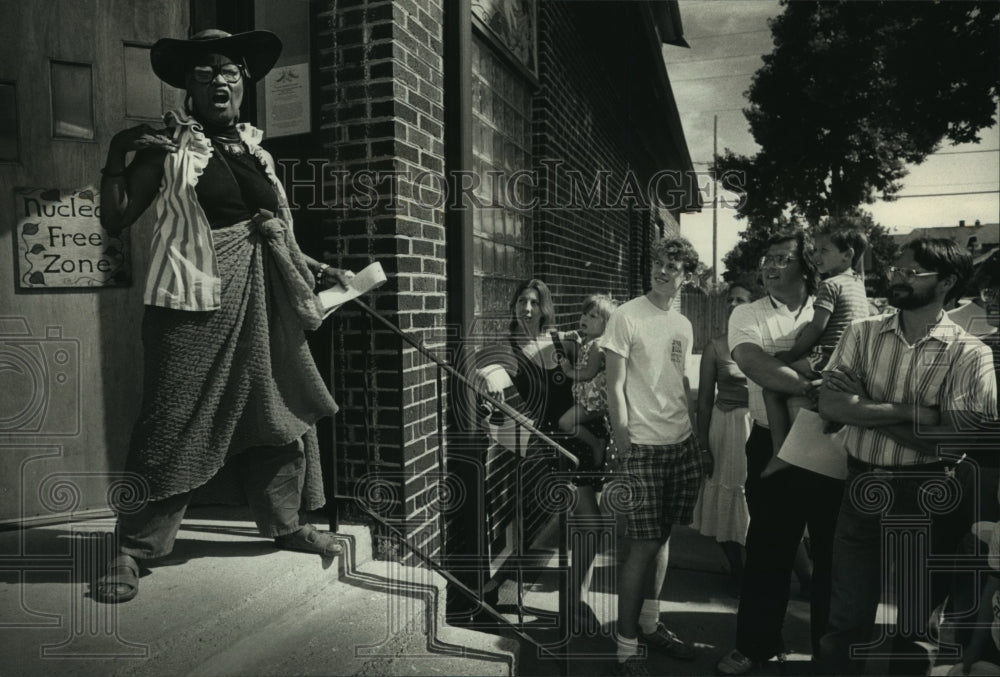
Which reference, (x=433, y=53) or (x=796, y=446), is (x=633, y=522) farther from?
(x=433, y=53)

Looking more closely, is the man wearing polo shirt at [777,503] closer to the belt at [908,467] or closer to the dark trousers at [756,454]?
the dark trousers at [756,454]

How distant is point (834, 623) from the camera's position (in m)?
2.87

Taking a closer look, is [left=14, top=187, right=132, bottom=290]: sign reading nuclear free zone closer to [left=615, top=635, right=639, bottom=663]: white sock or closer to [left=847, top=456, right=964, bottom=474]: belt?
[left=615, top=635, right=639, bottom=663]: white sock

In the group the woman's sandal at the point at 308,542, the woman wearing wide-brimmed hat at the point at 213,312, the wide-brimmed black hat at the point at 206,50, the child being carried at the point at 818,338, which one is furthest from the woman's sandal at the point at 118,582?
the child being carried at the point at 818,338

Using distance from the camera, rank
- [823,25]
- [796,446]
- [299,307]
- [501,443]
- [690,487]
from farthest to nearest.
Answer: [823,25] < [501,443] < [690,487] < [796,446] < [299,307]

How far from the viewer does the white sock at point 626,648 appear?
3.19 m

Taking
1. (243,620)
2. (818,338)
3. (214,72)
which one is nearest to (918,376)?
(818,338)

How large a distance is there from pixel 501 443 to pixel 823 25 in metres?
15.1

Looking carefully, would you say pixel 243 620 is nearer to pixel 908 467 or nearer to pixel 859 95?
pixel 908 467

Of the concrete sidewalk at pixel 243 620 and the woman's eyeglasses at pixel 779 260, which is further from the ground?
the woman's eyeglasses at pixel 779 260

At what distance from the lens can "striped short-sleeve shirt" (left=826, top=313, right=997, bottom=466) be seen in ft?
8.71

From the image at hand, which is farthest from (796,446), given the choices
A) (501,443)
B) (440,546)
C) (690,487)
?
(440,546)

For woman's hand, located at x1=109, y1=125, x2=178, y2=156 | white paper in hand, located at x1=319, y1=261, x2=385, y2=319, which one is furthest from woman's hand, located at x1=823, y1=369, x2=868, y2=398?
woman's hand, located at x1=109, y1=125, x2=178, y2=156

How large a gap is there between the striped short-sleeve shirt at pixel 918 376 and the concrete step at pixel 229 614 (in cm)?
167
